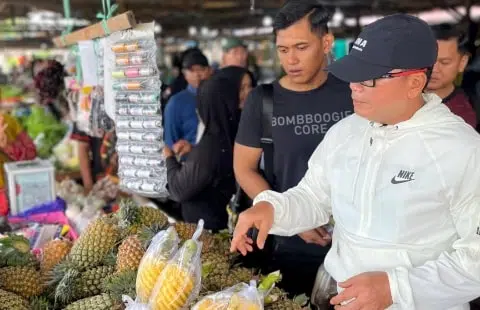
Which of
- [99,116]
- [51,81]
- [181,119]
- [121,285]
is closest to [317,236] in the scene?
[121,285]

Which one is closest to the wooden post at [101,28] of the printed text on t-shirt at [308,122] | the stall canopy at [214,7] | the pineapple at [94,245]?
the printed text on t-shirt at [308,122]

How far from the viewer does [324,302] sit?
6.48 ft

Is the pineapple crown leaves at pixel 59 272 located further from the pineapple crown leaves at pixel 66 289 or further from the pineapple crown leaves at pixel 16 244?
the pineapple crown leaves at pixel 16 244

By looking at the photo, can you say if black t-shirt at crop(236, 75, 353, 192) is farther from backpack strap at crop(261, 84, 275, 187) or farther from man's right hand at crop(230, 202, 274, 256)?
man's right hand at crop(230, 202, 274, 256)

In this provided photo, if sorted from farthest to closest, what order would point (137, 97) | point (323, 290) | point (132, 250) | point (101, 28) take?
1. point (101, 28)
2. point (137, 97)
3. point (323, 290)
4. point (132, 250)

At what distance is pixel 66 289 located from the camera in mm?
1557

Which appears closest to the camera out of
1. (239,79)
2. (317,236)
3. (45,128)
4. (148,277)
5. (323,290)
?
(148,277)

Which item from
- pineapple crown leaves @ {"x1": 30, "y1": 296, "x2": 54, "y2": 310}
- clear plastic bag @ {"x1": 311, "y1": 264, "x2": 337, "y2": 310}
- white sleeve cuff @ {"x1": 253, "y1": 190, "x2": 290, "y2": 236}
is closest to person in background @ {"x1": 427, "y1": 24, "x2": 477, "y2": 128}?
clear plastic bag @ {"x1": 311, "y1": 264, "x2": 337, "y2": 310}

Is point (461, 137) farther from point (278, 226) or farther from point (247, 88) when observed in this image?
point (247, 88)

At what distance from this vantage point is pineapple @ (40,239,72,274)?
185 cm

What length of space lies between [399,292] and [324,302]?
2.39ft

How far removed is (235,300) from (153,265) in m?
0.26

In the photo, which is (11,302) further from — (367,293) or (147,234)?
(367,293)

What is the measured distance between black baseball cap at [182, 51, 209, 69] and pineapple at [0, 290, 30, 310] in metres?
2.72
